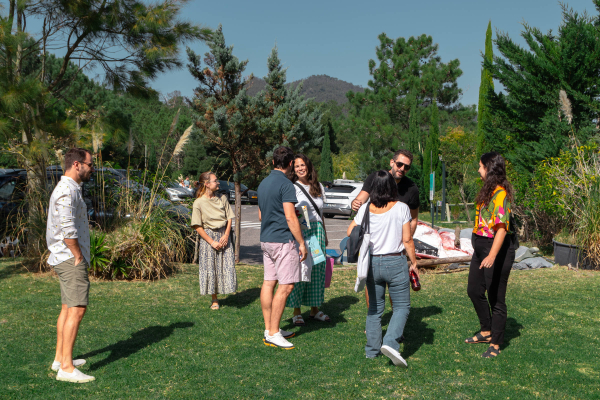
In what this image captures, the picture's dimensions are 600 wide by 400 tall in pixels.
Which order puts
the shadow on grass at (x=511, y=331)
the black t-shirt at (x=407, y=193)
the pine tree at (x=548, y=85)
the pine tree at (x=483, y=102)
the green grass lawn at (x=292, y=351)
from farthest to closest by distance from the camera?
the pine tree at (x=483, y=102), the pine tree at (x=548, y=85), the black t-shirt at (x=407, y=193), the shadow on grass at (x=511, y=331), the green grass lawn at (x=292, y=351)

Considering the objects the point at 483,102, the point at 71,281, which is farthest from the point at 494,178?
the point at 483,102

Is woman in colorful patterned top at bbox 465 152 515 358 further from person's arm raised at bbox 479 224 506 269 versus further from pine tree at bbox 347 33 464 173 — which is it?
pine tree at bbox 347 33 464 173

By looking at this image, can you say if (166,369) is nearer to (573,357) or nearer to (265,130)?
(573,357)

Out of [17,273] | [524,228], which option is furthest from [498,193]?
[524,228]

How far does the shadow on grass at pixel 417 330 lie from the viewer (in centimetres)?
463

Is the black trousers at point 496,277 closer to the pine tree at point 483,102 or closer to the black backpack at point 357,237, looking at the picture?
the black backpack at point 357,237

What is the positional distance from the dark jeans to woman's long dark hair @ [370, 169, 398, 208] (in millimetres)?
456

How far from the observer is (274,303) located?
4613mm

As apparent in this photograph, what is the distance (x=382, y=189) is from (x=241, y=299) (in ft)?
11.1

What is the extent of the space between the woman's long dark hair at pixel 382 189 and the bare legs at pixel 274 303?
120 centimetres

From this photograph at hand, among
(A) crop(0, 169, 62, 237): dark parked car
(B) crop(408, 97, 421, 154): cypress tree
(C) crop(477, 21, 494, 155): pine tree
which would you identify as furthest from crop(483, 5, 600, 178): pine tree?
(B) crop(408, 97, 421, 154): cypress tree

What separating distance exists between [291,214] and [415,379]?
1700mm

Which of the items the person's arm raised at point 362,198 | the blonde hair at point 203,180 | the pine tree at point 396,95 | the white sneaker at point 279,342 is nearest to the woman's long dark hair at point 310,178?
the person's arm raised at point 362,198

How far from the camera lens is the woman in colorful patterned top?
4.21 meters
